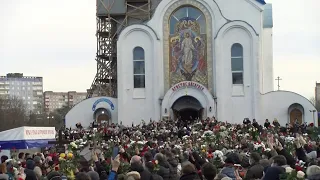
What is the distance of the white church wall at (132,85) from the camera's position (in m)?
52.1

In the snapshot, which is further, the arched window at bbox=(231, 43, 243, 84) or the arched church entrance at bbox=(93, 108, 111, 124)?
the arched church entrance at bbox=(93, 108, 111, 124)

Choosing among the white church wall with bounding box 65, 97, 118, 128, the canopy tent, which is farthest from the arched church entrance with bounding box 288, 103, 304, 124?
the canopy tent

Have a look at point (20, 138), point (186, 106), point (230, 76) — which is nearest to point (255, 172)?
point (20, 138)

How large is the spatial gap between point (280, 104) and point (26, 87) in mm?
132872

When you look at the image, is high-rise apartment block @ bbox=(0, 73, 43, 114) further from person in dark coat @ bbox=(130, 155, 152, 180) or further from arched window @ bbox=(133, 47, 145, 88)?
person in dark coat @ bbox=(130, 155, 152, 180)

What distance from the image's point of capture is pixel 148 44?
52562 millimetres

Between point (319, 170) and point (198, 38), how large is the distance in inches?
1678

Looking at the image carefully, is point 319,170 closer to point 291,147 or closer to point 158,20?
point 291,147

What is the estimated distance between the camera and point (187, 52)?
172ft

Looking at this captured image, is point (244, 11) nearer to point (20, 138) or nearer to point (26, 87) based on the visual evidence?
point (20, 138)

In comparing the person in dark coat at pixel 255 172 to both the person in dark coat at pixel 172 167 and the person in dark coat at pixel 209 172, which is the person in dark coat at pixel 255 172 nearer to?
the person in dark coat at pixel 209 172

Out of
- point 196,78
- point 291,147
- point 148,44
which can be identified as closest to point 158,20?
point 148,44

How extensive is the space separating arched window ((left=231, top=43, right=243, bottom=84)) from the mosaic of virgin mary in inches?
90.3

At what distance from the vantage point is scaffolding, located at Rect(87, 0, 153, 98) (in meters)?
63.7
